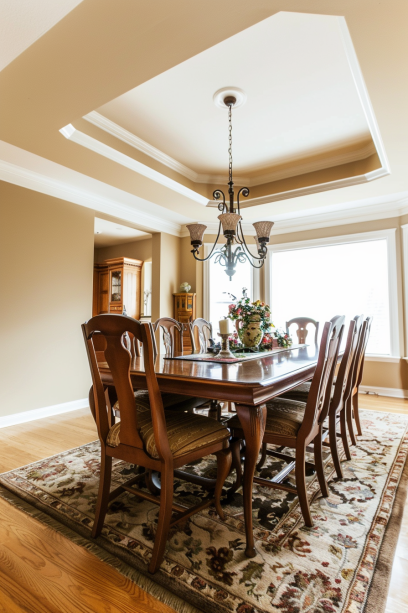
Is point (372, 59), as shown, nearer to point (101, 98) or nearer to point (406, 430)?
point (101, 98)

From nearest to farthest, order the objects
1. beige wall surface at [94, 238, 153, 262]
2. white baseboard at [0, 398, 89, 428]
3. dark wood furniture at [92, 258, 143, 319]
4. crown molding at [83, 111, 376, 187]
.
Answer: crown molding at [83, 111, 376, 187], white baseboard at [0, 398, 89, 428], dark wood furniture at [92, 258, 143, 319], beige wall surface at [94, 238, 153, 262]

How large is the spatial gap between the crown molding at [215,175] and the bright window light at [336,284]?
143 cm

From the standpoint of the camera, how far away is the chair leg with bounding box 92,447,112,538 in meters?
1.60

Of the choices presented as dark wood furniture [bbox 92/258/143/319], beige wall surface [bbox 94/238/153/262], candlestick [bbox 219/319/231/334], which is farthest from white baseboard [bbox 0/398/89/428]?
beige wall surface [bbox 94/238/153/262]

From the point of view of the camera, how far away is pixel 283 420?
69.8 inches

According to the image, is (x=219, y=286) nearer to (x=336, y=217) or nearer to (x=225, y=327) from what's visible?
(x=336, y=217)

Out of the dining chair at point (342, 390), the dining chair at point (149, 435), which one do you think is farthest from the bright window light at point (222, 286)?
the dining chair at point (149, 435)

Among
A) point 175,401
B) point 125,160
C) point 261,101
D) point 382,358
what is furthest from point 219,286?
point 175,401

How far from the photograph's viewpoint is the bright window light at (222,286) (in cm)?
567

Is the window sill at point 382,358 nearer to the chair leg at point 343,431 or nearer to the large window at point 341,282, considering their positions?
the large window at point 341,282

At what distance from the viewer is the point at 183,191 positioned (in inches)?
166

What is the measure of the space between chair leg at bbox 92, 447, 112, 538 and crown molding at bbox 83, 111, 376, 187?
263cm

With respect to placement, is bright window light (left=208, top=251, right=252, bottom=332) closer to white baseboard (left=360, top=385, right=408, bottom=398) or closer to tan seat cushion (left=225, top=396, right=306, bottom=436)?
white baseboard (left=360, top=385, right=408, bottom=398)

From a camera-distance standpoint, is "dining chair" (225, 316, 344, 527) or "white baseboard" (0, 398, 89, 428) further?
"white baseboard" (0, 398, 89, 428)
